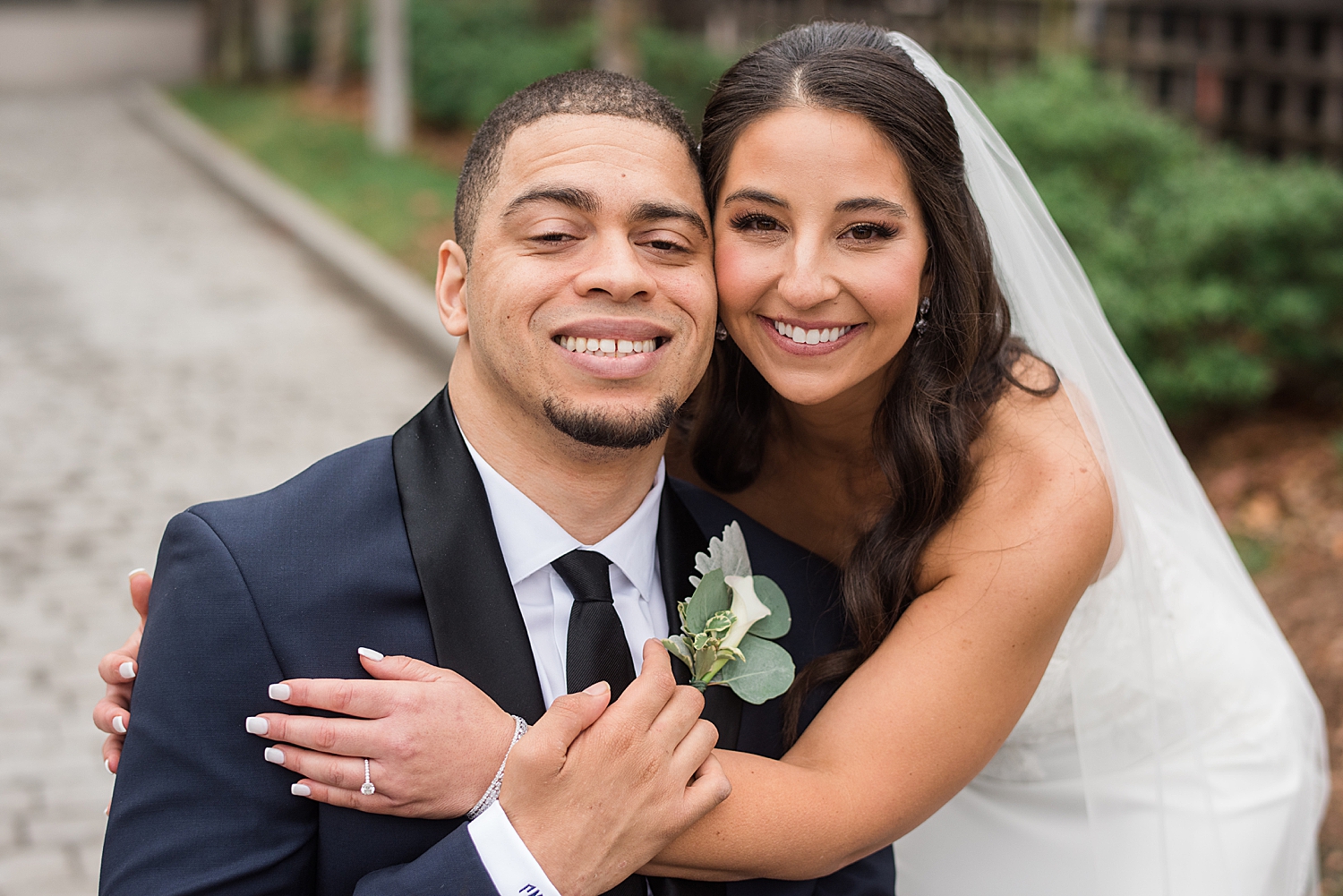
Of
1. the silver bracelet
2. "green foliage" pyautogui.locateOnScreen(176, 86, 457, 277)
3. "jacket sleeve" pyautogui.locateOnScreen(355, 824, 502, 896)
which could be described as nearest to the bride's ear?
the silver bracelet

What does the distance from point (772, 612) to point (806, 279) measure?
651mm

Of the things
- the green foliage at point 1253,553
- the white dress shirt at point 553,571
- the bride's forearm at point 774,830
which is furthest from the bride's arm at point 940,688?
the green foliage at point 1253,553

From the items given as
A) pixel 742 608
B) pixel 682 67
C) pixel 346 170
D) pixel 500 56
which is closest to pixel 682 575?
pixel 742 608

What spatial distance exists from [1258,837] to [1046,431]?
1.32m

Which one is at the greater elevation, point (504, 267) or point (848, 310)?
point (504, 267)

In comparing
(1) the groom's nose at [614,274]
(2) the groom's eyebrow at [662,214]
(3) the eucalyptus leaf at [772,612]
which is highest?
(2) the groom's eyebrow at [662,214]

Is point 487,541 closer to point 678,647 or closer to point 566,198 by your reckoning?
point 678,647

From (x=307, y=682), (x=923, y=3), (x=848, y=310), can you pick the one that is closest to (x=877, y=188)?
(x=848, y=310)

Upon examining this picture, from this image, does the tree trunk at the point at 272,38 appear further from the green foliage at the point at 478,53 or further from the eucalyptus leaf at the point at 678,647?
the eucalyptus leaf at the point at 678,647

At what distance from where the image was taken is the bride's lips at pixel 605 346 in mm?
2271

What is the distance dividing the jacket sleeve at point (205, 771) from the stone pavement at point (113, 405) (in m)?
2.20

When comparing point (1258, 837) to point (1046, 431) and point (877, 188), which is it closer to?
point (1046, 431)

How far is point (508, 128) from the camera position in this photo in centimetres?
243

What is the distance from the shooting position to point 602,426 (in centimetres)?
226
